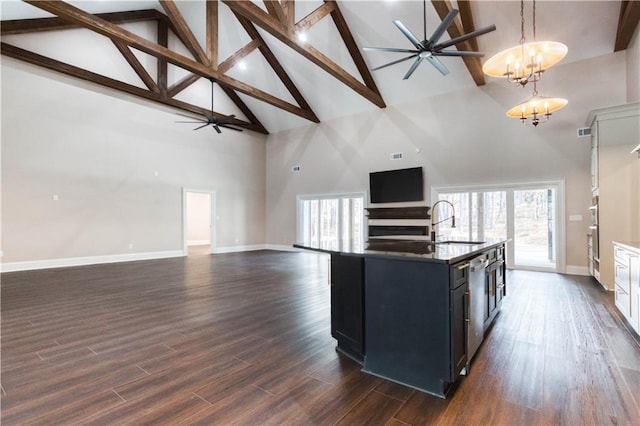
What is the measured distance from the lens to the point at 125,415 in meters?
1.73

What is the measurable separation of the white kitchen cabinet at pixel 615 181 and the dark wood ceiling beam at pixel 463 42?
2378mm

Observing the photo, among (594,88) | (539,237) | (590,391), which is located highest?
(594,88)

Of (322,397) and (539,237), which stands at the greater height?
(539,237)

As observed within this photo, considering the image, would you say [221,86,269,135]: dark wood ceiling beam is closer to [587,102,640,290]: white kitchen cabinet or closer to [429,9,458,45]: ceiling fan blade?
[429,9,458,45]: ceiling fan blade

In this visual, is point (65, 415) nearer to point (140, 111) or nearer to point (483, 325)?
point (483, 325)

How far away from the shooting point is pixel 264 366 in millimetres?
2324

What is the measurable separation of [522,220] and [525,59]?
4.35 metres

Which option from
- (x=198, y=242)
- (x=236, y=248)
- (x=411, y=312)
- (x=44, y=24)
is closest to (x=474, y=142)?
(x=411, y=312)

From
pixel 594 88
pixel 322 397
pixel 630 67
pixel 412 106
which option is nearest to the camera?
pixel 322 397

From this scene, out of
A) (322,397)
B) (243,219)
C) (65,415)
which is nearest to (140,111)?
(243,219)

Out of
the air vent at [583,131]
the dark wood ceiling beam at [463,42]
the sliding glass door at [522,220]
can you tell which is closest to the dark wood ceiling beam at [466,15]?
the dark wood ceiling beam at [463,42]

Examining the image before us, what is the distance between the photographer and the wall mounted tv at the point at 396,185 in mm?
7984

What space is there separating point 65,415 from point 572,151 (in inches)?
322

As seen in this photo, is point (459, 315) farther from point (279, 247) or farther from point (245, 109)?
point (245, 109)
